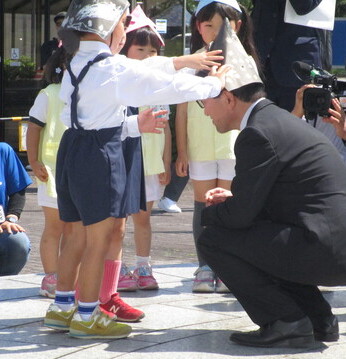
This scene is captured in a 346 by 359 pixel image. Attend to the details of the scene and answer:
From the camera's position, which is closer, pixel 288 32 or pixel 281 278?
pixel 281 278

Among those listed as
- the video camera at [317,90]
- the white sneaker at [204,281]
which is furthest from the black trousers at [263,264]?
the white sneaker at [204,281]

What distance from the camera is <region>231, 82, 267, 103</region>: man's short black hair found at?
15.3 feet

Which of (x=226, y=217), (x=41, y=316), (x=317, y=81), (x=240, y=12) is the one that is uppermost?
(x=240, y=12)

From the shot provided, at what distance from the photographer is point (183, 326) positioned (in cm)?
494

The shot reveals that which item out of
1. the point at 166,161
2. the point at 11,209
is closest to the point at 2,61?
the point at 11,209

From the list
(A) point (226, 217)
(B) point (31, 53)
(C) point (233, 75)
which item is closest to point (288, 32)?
(C) point (233, 75)

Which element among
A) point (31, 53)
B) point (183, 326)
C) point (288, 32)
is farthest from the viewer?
point (31, 53)

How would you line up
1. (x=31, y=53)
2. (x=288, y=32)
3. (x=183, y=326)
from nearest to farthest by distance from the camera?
(x=183, y=326) → (x=288, y=32) → (x=31, y=53)

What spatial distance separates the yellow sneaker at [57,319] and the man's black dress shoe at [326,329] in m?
1.21

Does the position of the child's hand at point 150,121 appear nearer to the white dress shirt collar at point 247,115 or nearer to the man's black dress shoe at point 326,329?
the white dress shirt collar at point 247,115

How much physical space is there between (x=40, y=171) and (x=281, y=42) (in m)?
1.60

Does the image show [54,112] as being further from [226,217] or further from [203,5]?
[226,217]

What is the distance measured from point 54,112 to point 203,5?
3.54ft

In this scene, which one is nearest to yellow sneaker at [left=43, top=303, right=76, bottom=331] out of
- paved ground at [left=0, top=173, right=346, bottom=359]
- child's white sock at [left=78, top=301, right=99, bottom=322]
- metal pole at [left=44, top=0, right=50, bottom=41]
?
paved ground at [left=0, top=173, right=346, bottom=359]
